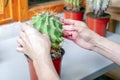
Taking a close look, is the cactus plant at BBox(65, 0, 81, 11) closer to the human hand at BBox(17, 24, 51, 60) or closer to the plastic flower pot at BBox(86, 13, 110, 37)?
the plastic flower pot at BBox(86, 13, 110, 37)

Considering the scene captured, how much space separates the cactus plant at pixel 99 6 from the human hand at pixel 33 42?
2.24 ft

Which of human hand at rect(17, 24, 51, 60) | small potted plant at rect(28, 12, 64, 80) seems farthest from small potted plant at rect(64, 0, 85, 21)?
human hand at rect(17, 24, 51, 60)

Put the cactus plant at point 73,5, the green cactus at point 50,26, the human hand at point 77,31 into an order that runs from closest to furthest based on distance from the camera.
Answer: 1. the green cactus at point 50,26
2. the human hand at point 77,31
3. the cactus plant at point 73,5

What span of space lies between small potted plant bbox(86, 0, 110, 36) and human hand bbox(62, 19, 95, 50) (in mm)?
327

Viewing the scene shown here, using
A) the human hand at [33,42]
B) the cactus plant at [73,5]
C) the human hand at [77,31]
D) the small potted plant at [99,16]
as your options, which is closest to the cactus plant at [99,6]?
the small potted plant at [99,16]

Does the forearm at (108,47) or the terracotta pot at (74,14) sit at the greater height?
the terracotta pot at (74,14)

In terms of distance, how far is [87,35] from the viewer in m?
1.23

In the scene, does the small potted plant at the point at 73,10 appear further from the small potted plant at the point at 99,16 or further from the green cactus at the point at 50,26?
the green cactus at the point at 50,26

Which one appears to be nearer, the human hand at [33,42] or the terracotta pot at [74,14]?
the human hand at [33,42]

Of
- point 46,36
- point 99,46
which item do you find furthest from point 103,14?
point 46,36

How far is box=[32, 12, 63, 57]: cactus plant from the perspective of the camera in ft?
3.26

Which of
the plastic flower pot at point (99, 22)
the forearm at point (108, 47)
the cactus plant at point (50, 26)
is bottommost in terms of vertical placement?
the forearm at point (108, 47)

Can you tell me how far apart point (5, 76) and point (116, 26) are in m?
1.16

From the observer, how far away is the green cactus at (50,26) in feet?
3.26
